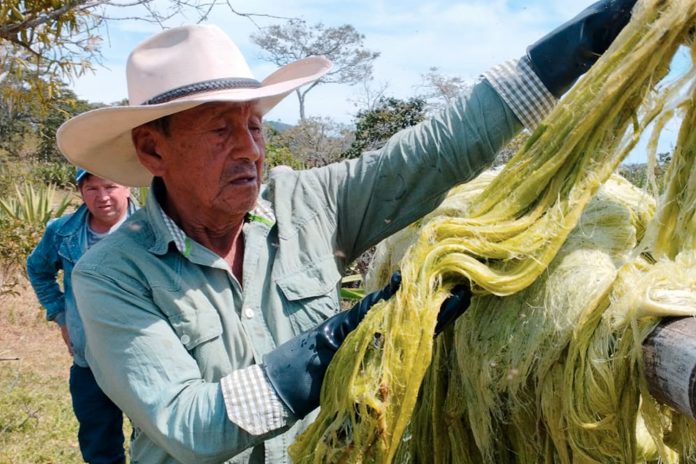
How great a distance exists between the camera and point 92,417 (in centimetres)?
440

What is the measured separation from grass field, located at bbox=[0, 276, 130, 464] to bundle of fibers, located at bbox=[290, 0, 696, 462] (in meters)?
3.86

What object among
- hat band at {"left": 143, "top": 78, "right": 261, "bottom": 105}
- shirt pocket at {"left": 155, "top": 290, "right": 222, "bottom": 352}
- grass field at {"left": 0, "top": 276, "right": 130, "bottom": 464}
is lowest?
grass field at {"left": 0, "top": 276, "right": 130, "bottom": 464}

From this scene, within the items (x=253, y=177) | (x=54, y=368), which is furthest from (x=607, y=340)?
(x=54, y=368)

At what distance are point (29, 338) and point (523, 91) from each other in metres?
7.43

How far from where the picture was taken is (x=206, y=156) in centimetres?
207

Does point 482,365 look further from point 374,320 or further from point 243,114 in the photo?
point 243,114

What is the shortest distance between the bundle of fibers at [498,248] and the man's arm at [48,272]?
3.55 metres

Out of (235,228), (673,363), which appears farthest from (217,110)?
(673,363)

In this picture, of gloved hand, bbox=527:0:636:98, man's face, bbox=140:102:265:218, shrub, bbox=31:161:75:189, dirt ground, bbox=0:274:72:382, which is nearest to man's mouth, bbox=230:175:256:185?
man's face, bbox=140:102:265:218

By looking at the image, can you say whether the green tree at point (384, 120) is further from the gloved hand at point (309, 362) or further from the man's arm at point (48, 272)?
the gloved hand at point (309, 362)

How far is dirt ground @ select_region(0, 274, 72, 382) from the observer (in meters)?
7.09

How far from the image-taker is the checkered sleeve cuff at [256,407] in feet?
5.57

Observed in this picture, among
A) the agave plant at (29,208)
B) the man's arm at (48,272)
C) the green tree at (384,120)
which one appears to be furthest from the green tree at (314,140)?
the man's arm at (48,272)

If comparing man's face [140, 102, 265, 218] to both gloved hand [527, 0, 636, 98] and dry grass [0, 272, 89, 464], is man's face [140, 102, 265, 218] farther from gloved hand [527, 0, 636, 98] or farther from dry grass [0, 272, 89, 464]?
dry grass [0, 272, 89, 464]
